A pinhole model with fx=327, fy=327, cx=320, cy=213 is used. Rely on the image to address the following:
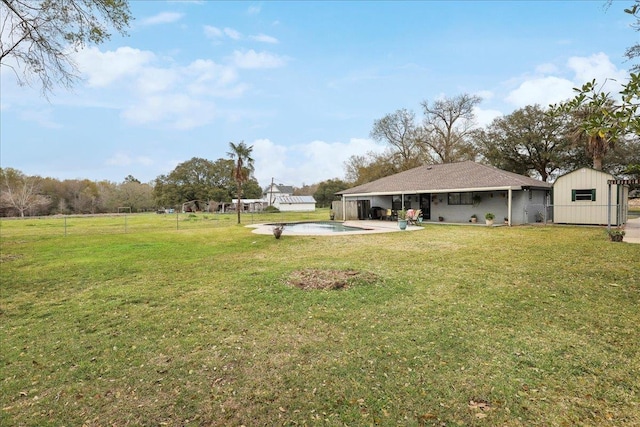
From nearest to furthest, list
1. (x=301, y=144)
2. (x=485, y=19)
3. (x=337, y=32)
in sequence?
(x=485, y=19)
(x=337, y=32)
(x=301, y=144)

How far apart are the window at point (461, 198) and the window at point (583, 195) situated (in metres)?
4.82

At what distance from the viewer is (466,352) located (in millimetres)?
3459

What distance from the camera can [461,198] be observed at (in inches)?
780

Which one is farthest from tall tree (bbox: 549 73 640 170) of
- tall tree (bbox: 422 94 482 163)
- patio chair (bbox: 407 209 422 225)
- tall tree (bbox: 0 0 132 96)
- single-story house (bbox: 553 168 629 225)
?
tall tree (bbox: 422 94 482 163)

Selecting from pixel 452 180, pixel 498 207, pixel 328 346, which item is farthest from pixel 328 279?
pixel 452 180

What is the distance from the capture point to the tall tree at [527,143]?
28625 mm

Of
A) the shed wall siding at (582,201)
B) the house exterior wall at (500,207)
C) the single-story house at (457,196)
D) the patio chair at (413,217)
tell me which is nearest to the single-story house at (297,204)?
the single-story house at (457,196)

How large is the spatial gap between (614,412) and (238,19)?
15443 millimetres

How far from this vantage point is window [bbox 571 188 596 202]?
16047mm

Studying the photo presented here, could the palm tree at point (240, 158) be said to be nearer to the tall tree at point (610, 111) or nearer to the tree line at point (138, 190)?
the tall tree at point (610, 111)

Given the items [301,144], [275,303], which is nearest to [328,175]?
[301,144]

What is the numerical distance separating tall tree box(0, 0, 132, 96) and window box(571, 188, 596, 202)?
2004cm

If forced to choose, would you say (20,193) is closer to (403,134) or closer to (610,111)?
(403,134)

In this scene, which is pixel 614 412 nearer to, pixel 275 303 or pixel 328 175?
pixel 275 303
